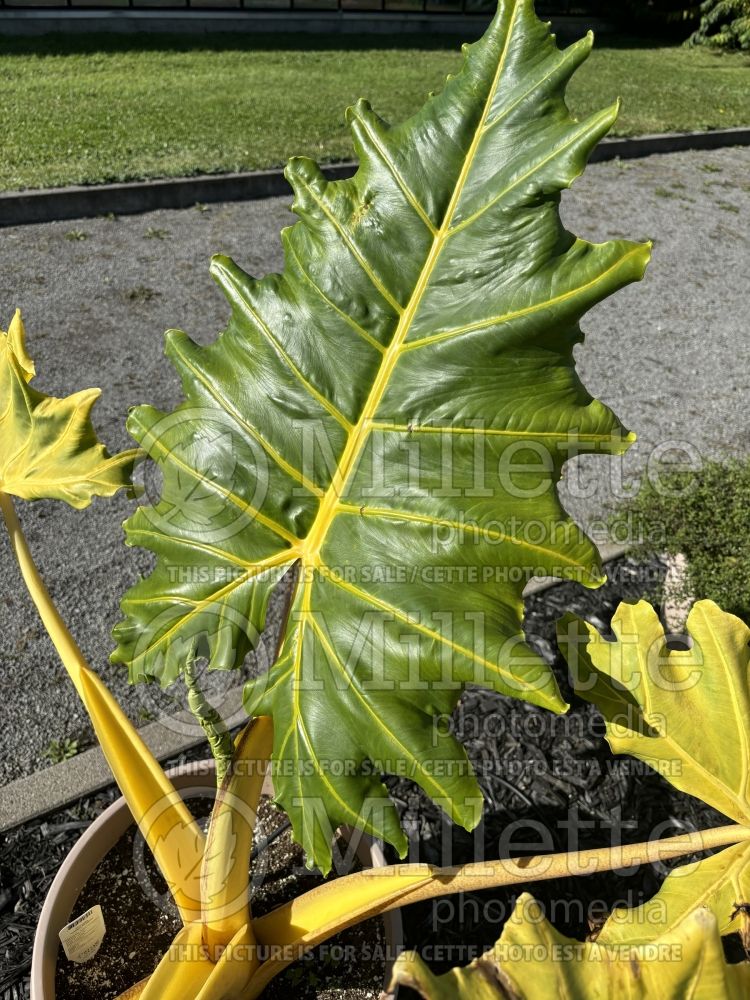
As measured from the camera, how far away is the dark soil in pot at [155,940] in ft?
4.71

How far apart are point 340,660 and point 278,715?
0.11 m

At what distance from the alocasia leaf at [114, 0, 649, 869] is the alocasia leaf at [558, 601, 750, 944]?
8.3 inches

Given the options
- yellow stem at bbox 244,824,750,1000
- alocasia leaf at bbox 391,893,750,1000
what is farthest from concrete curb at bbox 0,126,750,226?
alocasia leaf at bbox 391,893,750,1000

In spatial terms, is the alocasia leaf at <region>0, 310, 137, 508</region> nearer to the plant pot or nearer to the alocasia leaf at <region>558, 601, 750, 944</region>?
the plant pot

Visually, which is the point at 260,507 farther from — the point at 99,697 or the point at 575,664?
the point at 575,664

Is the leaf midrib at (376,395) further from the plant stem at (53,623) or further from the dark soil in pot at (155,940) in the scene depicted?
the dark soil in pot at (155,940)

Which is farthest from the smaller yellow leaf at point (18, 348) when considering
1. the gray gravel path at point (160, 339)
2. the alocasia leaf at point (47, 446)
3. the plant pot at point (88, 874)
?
the gray gravel path at point (160, 339)

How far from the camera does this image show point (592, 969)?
71 centimetres

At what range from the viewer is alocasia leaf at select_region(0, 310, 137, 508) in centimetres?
127

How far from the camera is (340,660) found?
1046 millimetres

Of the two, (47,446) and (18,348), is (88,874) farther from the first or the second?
(18,348)

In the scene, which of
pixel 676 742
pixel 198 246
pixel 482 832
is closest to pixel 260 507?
pixel 676 742

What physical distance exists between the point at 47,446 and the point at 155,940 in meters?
0.95

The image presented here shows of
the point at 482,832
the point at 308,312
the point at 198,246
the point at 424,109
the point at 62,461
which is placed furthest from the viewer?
the point at 198,246
